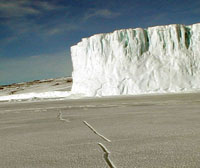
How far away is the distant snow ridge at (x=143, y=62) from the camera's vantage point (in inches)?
795

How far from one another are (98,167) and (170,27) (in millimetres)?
21821

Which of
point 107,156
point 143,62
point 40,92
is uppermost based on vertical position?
point 143,62

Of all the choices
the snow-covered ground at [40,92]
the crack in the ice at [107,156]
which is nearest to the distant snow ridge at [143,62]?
the snow-covered ground at [40,92]

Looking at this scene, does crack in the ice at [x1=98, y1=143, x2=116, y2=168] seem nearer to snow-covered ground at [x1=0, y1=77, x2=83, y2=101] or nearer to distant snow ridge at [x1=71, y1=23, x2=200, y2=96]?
distant snow ridge at [x1=71, y1=23, x2=200, y2=96]

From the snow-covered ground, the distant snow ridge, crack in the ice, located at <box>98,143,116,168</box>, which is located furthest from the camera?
the snow-covered ground

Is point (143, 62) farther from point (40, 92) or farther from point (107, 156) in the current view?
point (107, 156)

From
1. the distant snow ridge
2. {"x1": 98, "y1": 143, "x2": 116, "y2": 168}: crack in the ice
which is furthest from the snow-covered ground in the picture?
{"x1": 98, "y1": 143, "x2": 116, "y2": 168}: crack in the ice

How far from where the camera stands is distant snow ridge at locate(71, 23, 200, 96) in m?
20.2

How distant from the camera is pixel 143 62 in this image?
21.2 m

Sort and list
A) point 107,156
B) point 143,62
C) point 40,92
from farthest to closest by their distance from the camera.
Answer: point 40,92 < point 143,62 < point 107,156

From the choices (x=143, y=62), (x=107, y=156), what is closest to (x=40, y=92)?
(x=143, y=62)

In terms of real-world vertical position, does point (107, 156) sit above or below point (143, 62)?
below

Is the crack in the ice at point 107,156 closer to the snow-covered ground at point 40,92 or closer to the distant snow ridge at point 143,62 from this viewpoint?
the distant snow ridge at point 143,62

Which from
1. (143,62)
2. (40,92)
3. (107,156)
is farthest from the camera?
(40,92)
